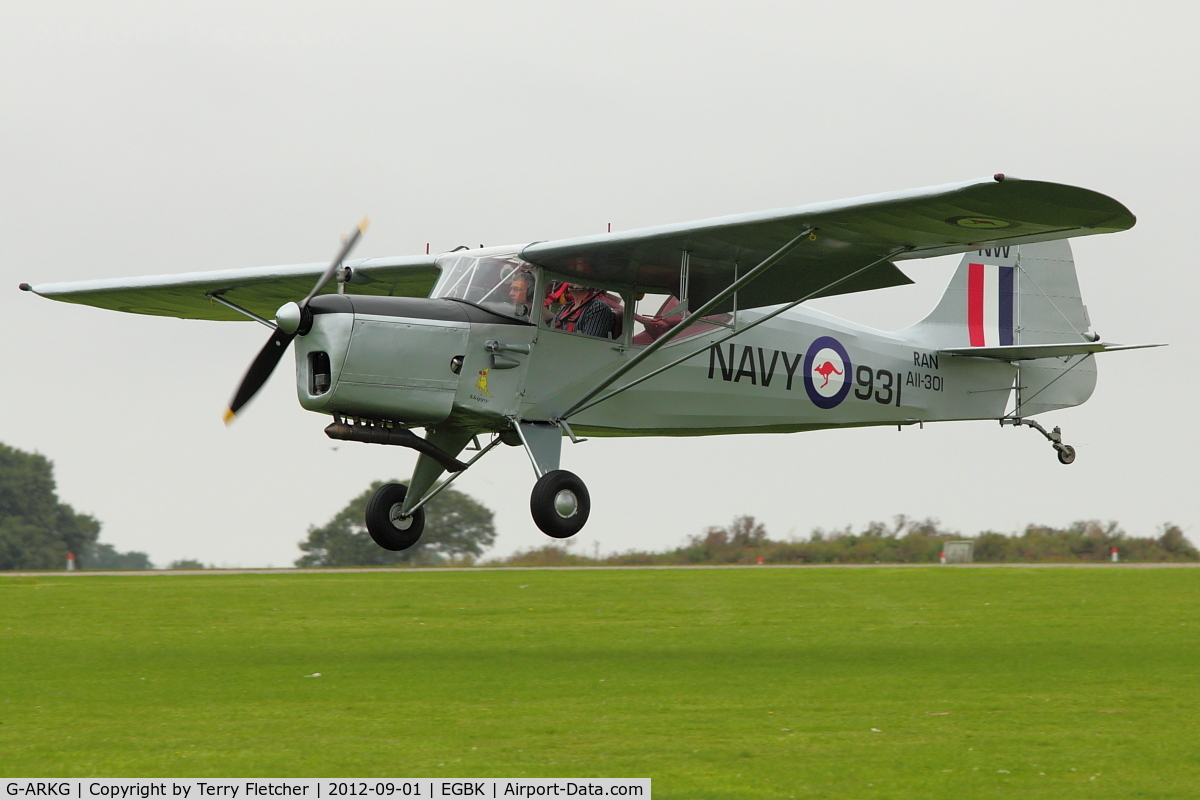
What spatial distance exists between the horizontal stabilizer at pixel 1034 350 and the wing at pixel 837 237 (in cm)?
431

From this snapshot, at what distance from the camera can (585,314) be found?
13.9 meters

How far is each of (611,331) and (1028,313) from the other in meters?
8.54

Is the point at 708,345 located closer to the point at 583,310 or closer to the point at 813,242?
the point at 583,310

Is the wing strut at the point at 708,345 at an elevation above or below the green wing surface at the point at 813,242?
Answer: below

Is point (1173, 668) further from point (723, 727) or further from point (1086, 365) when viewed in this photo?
point (1086, 365)

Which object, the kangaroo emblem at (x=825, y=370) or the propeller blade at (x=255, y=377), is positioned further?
the kangaroo emblem at (x=825, y=370)

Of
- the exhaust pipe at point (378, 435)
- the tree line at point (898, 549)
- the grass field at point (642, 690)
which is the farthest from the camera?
the tree line at point (898, 549)

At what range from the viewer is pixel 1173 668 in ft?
45.8

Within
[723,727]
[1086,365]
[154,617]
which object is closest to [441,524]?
[154,617]

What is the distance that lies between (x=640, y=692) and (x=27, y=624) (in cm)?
1102

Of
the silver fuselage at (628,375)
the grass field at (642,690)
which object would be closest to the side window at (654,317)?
the silver fuselage at (628,375)

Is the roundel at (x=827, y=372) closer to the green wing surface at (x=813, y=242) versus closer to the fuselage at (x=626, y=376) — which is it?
the fuselage at (x=626, y=376)

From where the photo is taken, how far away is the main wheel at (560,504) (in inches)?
508

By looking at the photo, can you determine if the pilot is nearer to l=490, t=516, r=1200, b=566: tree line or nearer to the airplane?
the airplane
